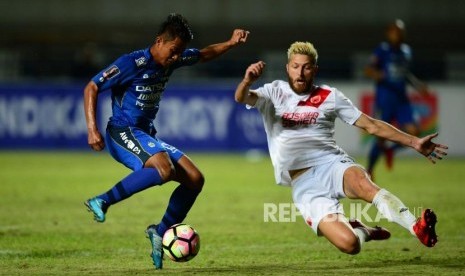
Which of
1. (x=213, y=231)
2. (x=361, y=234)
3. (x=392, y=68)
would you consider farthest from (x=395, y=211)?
(x=392, y=68)

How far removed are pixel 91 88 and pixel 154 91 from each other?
1.87 ft

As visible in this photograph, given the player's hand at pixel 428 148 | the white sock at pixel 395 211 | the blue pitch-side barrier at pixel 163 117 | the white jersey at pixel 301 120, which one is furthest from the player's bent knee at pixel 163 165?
the blue pitch-side barrier at pixel 163 117

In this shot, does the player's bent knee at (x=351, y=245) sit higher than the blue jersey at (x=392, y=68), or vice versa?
the player's bent knee at (x=351, y=245)

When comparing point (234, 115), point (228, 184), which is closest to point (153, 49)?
point (228, 184)

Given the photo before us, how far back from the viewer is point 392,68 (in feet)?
50.9

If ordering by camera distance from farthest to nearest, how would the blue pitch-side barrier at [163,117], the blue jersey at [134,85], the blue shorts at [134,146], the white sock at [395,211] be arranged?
the blue pitch-side barrier at [163,117], the blue jersey at [134,85], the blue shorts at [134,146], the white sock at [395,211]

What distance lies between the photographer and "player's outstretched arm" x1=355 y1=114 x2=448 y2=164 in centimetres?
705

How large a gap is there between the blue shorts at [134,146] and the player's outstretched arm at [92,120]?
0.32 meters

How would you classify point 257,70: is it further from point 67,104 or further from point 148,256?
point 67,104

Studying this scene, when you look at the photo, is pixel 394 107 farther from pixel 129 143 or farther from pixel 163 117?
pixel 129 143

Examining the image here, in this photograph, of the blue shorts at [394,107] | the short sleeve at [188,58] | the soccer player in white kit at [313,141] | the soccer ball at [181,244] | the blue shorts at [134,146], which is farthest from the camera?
the blue shorts at [394,107]

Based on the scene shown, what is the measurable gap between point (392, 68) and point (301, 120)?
8286 millimetres

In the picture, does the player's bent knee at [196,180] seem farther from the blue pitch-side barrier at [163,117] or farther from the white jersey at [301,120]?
the blue pitch-side barrier at [163,117]

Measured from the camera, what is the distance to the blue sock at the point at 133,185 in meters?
7.46
